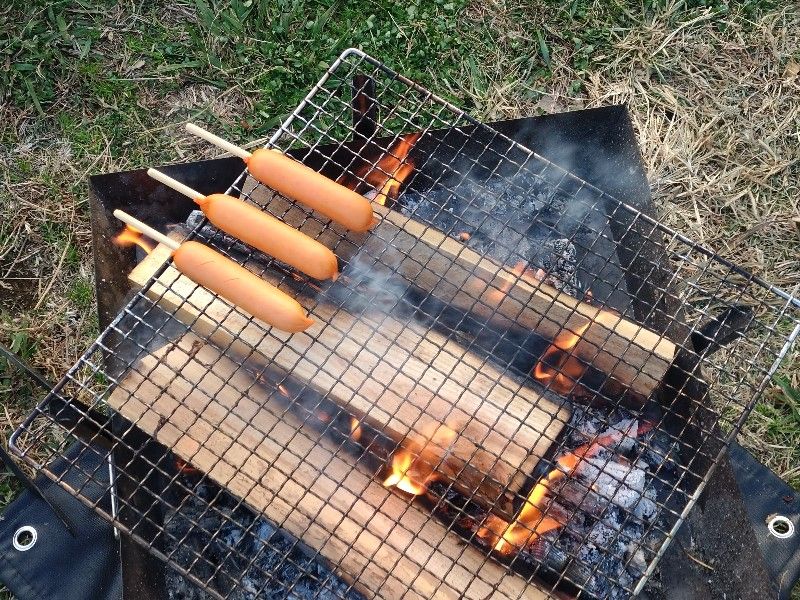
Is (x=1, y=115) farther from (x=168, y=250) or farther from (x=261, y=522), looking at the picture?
(x=261, y=522)

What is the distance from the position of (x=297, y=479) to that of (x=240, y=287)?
0.76 m

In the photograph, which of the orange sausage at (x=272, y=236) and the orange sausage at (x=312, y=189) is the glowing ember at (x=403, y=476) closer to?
the orange sausage at (x=272, y=236)

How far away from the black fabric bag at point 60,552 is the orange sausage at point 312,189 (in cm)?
143

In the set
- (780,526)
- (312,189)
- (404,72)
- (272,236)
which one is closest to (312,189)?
(312,189)

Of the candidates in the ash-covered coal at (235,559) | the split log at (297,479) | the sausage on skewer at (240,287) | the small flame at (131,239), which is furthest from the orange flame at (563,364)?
the small flame at (131,239)

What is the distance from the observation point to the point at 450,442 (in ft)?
8.68

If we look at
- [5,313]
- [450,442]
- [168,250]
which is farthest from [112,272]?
[450,442]

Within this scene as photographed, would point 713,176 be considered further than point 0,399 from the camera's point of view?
Yes

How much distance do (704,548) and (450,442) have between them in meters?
1.29

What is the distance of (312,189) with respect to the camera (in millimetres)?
2684

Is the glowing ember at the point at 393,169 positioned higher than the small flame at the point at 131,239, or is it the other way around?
the glowing ember at the point at 393,169

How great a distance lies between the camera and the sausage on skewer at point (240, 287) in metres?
2.50

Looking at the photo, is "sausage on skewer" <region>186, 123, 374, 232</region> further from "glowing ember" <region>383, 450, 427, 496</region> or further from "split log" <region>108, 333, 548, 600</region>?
"glowing ember" <region>383, 450, 427, 496</region>

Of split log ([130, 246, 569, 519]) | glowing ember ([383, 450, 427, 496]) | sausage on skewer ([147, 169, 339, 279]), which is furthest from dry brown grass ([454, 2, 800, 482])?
glowing ember ([383, 450, 427, 496])
